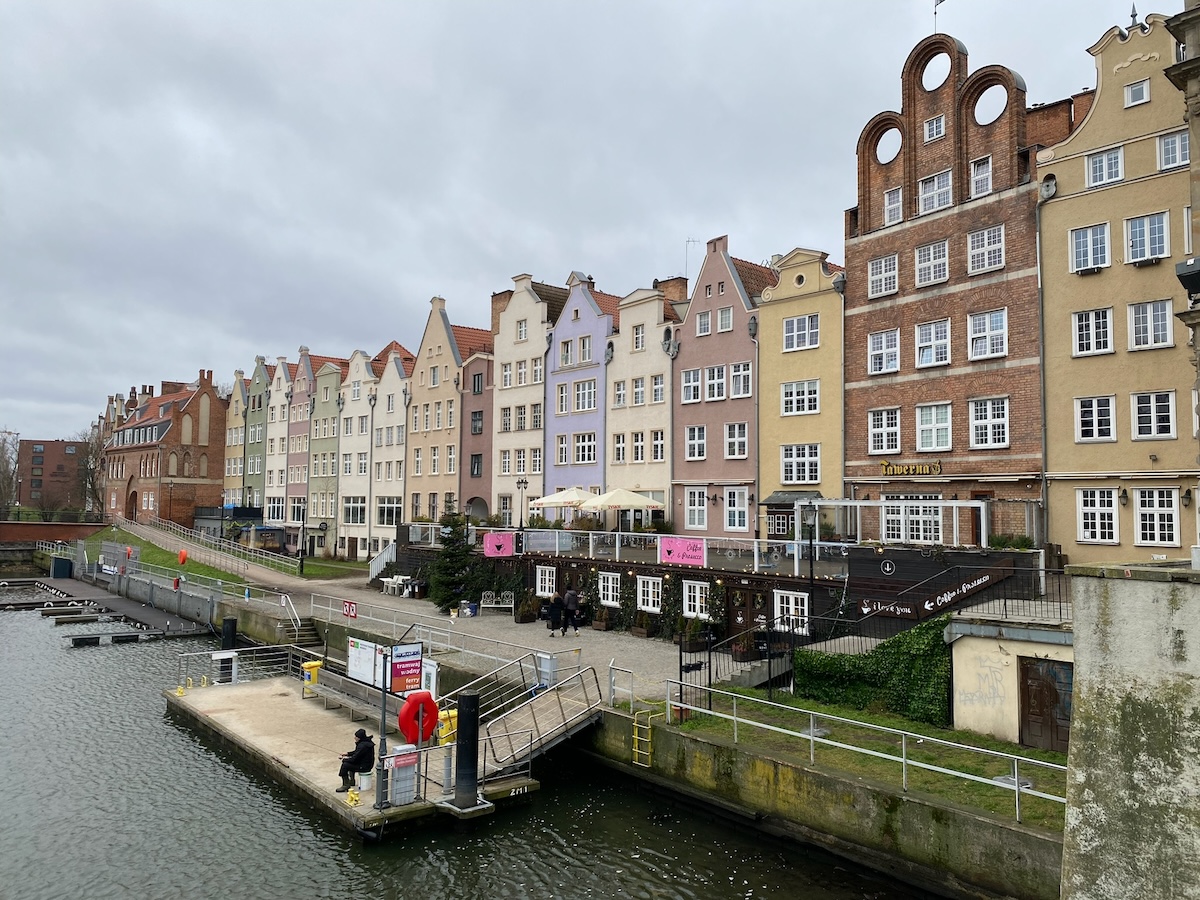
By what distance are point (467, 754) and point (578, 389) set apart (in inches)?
1049

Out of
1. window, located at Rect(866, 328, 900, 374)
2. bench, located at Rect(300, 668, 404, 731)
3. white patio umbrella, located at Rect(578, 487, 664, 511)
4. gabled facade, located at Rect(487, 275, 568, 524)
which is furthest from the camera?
gabled facade, located at Rect(487, 275, 568, 524)

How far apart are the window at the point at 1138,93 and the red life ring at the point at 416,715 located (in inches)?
945

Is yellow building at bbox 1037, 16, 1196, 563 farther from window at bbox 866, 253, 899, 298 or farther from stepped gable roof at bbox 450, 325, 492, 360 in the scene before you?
stepped gable roof at bbox 450, 325, 492, 360

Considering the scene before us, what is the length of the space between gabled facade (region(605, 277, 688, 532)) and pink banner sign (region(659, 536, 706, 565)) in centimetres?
754

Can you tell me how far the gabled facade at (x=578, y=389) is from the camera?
40.1m

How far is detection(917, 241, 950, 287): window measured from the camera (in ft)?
90.4

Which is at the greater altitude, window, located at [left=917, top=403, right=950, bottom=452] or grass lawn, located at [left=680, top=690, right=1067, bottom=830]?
window, located at [left=917, top=403, right=950, bottom=452]

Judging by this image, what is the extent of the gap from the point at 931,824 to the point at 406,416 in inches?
1754

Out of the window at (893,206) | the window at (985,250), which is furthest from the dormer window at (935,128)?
the window at (985,250)

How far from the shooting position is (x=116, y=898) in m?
13.4

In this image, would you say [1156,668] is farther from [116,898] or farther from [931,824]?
[116,898]

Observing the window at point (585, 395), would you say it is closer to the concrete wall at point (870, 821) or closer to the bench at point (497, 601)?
the bench at point (497, 601)

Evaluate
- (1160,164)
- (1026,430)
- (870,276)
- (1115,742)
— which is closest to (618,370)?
(870,276)

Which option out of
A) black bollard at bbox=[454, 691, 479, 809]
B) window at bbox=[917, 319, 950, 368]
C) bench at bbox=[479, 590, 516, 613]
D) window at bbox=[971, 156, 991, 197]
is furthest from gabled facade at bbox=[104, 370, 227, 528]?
window at bbox=[971, 156, 991, 197]
